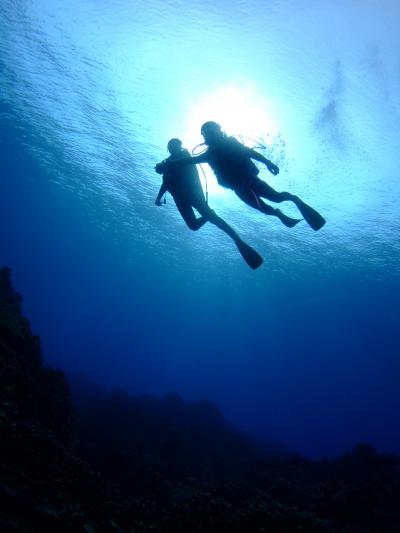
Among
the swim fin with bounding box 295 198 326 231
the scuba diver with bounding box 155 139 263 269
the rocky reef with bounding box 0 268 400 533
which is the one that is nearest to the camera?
the rocky reef with bounding box 0 268 400 533

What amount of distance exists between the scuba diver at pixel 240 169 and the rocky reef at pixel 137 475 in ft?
16.6

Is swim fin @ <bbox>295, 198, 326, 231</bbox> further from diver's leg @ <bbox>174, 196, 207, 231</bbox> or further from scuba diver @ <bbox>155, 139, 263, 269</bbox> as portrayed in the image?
diver's leg @ <bbox>174, 196, 207, 231</bbox>

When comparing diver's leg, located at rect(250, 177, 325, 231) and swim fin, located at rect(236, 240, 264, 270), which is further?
diver's leg, located at rect(250, 177, 325, 231)

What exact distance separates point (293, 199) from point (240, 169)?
43.9 inches

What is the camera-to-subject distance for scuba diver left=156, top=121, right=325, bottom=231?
6152 millimetres

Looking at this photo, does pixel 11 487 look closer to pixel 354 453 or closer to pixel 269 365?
pixel 354 453

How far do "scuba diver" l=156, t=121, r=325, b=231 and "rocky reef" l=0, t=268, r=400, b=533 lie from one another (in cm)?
507

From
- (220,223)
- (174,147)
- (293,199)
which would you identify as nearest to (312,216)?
(293,199)

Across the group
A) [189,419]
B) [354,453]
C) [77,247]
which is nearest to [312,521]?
[354,453]

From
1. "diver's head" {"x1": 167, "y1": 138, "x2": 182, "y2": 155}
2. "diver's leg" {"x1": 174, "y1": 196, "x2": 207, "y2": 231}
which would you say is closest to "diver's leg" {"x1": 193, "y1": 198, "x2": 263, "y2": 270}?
"diver's leg" {"x1": 174, "y1": 196, "x2": 207, "y2": 231}

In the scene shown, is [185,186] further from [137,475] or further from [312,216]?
[137,475]

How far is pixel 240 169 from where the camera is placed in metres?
6.31

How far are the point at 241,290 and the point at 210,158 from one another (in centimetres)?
5109

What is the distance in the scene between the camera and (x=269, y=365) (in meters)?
150
